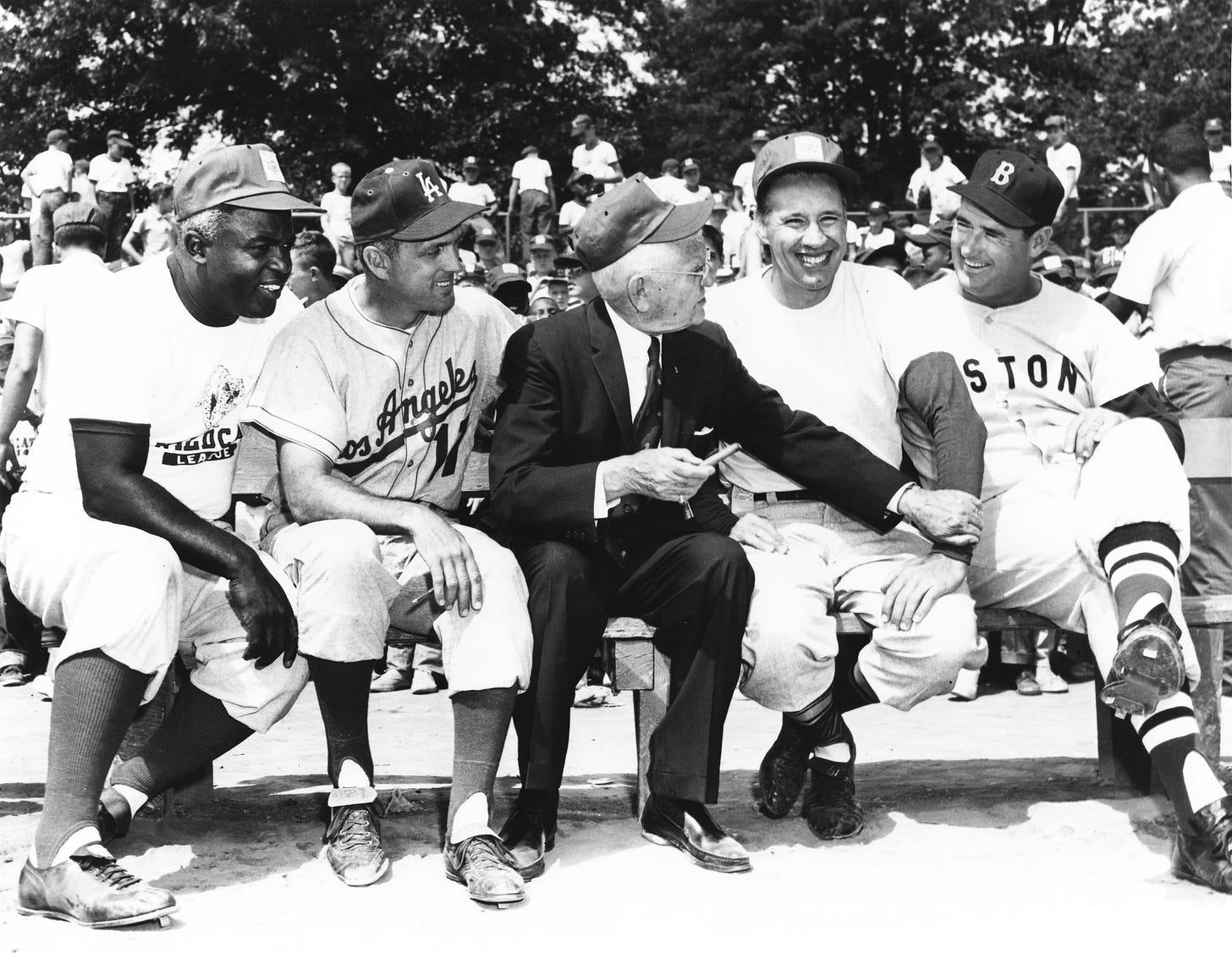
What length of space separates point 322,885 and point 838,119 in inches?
1476

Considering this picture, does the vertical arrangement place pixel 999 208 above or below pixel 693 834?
above

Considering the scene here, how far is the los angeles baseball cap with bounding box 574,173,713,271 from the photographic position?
4.45 m

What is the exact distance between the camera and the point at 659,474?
4.16 metres

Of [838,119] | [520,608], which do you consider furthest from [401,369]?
[838,119]

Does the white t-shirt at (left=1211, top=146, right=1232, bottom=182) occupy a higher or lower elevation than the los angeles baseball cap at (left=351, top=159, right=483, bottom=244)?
higher

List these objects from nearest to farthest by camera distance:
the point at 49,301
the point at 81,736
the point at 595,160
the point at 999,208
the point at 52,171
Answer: the point at 81,736, the point at 999,208, the point at 49,301, the point at 52,171, the point at 595,160

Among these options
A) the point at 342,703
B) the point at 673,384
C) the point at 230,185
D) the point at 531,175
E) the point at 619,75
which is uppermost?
the point at 619,75

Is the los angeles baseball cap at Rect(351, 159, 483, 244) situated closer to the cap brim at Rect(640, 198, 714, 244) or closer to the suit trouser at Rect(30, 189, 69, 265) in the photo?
the cap brim at Rect(640, 198, 714, 244)

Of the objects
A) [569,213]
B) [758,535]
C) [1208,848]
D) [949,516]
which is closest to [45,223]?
[569,213]

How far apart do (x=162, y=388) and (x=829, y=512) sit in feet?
6.50

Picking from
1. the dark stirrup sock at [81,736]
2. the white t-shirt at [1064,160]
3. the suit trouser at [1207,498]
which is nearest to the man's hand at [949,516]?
the suit trouser at [1207,498]

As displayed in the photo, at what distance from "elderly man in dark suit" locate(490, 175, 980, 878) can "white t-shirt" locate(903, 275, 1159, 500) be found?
0.45m

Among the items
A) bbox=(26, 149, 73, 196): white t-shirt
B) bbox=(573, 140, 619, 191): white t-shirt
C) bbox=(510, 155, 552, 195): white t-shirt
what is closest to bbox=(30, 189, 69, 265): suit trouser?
bbox=(26, 149, 73, 196): white t-shirt

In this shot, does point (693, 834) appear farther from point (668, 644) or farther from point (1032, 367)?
point (1032, 367)
